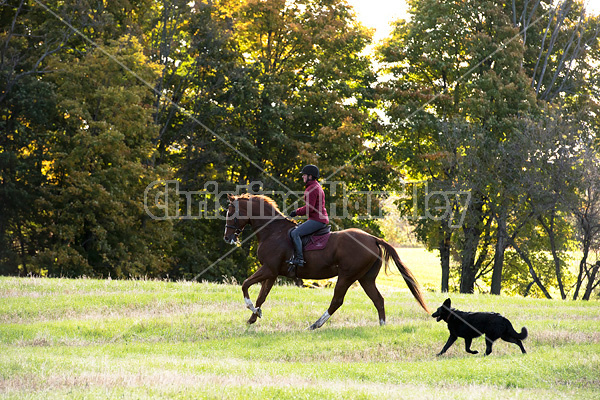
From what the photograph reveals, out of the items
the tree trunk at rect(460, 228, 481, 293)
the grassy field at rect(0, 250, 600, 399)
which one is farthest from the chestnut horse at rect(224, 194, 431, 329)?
the tree trunk at rect(460, 228, 481, 293)

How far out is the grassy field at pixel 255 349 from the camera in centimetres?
840

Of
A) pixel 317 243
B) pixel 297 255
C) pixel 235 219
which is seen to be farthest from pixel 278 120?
pixel 297 255

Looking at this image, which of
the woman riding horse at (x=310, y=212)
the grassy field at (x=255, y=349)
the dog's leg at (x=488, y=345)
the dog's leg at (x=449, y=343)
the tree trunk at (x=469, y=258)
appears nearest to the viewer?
the grassy field at (x=255, y=349)

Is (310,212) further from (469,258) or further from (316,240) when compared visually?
(469,258)

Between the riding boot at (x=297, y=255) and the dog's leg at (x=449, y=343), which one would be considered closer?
the dog's leg at (x=449, y=343)

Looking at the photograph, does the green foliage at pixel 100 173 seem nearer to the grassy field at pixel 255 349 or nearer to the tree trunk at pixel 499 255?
the grassy field at pixel 255 349

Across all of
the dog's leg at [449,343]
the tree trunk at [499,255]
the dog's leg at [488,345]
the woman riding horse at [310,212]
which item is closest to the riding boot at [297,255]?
the woman riding horse at [310,212]

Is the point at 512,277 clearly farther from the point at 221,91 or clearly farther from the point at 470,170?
the point at 221,91

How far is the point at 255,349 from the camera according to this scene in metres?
11.8

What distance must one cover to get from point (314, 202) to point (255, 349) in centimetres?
335

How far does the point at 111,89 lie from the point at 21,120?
4.41 m

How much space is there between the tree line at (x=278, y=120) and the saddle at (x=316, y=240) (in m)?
14.3

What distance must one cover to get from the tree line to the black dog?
17.4m

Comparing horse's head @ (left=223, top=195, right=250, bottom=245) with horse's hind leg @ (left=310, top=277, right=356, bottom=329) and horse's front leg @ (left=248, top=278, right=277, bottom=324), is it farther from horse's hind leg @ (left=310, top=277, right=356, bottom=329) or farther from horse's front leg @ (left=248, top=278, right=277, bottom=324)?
horse's hind leg @ (left=310, top=277, right=356, bottom=329)
